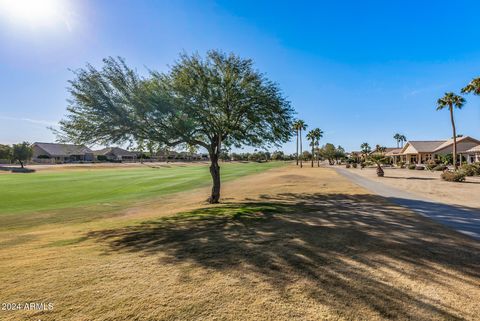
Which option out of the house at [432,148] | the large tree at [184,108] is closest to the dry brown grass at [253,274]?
the large tree at [184,108]

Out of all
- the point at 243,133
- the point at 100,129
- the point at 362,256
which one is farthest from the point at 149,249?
the point at 243,133

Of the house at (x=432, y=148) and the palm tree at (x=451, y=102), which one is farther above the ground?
the palm tree at (x=451, y=102)

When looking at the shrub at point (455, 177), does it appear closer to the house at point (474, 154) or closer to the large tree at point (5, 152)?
the house at point (474, 154)

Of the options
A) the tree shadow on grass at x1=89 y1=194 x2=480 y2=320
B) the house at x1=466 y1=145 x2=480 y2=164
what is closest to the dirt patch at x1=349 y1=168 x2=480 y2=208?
the tree shadow on grass at x1=89 y1=194 x2=480 y2=320

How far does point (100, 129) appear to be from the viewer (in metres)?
12.3

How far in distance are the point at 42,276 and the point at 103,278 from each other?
4.56ft

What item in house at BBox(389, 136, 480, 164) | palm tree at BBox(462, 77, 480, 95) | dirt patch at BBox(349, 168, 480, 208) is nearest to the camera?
dirt patch at BBox(349, 168, 480, 208)

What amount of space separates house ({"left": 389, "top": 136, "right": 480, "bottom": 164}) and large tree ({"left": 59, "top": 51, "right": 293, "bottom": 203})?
243 ft

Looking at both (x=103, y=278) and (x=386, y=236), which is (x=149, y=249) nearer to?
(x=103, y=278)

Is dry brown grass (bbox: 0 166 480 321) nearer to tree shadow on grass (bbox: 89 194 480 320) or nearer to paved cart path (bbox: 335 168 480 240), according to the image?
tree shadow on grass (bbox: 89 194 480 320)

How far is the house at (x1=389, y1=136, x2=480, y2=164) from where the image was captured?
68500 millimetres

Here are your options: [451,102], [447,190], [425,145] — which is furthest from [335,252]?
[425,145]

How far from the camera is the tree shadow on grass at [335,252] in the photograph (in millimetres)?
4004

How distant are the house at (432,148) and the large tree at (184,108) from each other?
74174 mm
